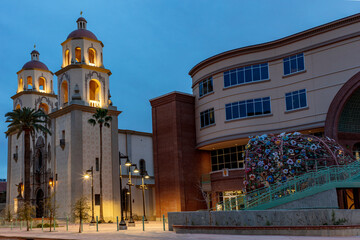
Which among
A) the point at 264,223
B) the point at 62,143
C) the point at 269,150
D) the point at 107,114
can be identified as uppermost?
the point at 107,114

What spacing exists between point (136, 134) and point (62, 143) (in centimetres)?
1634

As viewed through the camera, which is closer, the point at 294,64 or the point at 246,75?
the point at 294,64

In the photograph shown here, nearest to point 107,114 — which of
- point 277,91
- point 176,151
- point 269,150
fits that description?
point 176,151

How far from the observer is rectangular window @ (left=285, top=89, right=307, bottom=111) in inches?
1704

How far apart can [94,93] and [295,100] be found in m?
31.9

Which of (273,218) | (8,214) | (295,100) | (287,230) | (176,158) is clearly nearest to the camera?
(287,230)

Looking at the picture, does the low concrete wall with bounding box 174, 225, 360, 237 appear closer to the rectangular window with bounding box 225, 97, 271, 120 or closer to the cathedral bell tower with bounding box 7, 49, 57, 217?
the rectangular window with bounding box 225, 97, 271, 120

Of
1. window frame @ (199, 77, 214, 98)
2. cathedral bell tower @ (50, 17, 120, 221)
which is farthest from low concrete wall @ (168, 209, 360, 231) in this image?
cathedral bell tower @ (50, 17, 120, 221)

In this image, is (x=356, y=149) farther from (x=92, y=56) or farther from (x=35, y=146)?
(x=35, y=146)

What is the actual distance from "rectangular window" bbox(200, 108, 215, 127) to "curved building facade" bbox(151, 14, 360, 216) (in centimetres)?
11

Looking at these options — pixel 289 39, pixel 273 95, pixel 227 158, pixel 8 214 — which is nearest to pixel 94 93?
pixel 8 214

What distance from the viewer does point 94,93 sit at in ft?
214

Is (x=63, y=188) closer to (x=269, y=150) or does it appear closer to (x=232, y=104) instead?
(x=232, y=104)

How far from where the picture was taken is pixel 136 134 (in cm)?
7156
